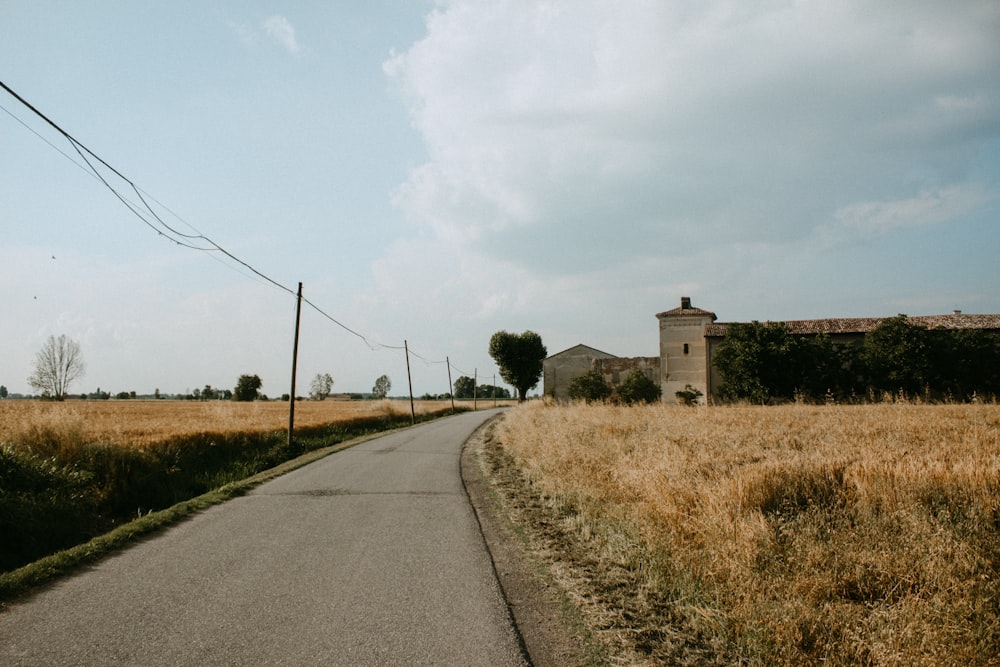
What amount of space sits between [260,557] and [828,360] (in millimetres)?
38439

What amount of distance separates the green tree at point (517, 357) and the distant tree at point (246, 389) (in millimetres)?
46217

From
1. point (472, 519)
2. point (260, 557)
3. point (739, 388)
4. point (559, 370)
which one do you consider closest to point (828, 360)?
point (739, 388)

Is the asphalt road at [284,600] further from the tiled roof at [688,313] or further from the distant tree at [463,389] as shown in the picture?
the distant tree at [463,389]

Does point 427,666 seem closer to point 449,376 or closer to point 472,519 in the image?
point 472,519

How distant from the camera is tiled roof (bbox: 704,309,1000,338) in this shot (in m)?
36.4

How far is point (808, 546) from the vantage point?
502 centimetres

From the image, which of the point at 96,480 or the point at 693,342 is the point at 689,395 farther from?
the point at 96,480

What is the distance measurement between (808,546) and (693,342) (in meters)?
43.1

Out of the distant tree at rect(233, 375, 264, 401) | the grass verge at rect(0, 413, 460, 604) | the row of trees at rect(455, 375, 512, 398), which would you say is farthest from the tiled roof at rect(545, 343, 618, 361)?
the row of trees at rect(455, 375, 512, 398)

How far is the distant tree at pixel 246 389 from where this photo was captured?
92500 millimetres

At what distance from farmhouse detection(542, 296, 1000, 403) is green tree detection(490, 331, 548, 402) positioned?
78.3ft

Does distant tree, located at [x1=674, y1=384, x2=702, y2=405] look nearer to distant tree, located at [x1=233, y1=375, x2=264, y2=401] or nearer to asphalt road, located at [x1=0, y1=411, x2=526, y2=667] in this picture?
asphalt road, located at [x1=0, y1=411, x2=526, y2=667]

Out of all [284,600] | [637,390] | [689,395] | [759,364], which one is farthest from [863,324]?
[284,600]

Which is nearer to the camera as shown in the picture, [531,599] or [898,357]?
[531,599]
